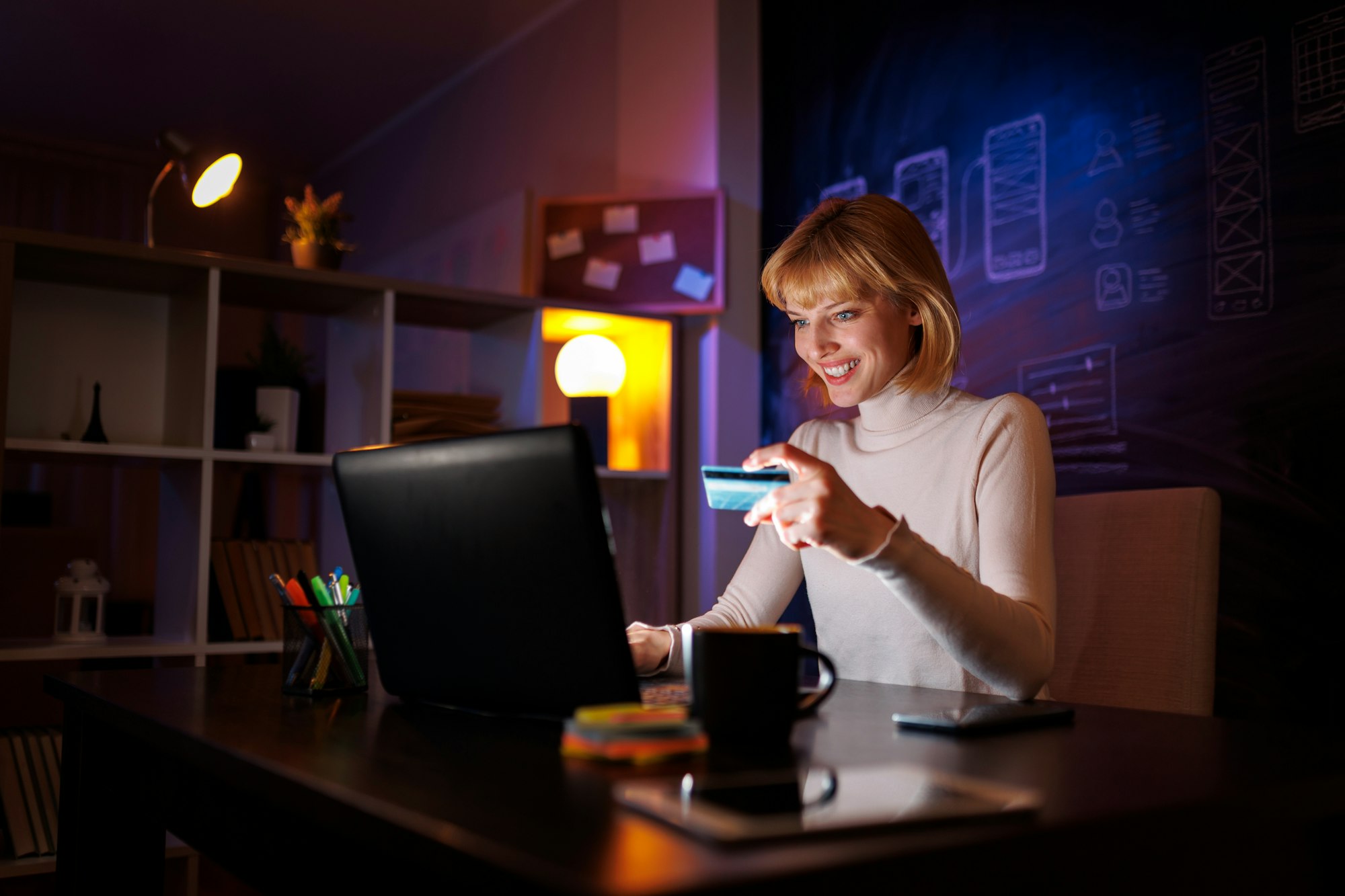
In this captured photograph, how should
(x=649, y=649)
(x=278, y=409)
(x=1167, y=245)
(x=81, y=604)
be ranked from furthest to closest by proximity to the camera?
(x=278, y=409) < (x=81, y=604) < (x=1167, y=245) < (x=649, y=649)

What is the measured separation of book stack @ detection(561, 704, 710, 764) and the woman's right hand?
465 millimetres

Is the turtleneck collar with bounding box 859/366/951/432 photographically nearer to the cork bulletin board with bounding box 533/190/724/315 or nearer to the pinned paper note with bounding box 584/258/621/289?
the cork bulletin board with bounding box 533/190/724/315

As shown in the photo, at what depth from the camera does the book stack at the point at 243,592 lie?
8.15ft

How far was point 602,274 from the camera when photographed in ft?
10.1

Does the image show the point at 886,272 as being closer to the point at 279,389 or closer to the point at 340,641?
the point at 340,641

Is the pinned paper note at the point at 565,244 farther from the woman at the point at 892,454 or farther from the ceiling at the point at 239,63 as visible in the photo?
the woman at the point at 892,454

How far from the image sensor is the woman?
4.44 feet

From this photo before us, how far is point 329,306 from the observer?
9.30 feet

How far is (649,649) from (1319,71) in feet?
4.91

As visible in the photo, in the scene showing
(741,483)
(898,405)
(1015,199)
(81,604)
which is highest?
(1015,199)

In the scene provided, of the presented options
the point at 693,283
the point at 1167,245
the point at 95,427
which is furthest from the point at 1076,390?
the point at 95,427

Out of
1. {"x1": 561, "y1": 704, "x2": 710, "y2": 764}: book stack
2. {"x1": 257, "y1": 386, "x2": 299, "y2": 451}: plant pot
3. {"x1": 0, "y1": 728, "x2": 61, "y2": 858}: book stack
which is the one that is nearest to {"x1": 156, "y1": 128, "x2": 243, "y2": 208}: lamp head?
{"x1": 257, "y1": 386, "x2": 299, "y2": 451}: plant pot

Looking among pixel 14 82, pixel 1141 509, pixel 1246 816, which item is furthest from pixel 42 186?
pixel 1246 816

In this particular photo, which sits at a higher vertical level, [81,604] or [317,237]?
[317,237]
